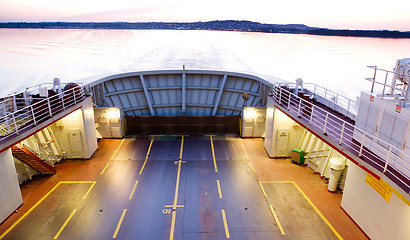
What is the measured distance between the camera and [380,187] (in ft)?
28.3

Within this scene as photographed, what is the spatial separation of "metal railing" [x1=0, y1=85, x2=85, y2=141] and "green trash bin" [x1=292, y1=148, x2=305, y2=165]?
1243 centimetres

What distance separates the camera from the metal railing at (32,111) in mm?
10469

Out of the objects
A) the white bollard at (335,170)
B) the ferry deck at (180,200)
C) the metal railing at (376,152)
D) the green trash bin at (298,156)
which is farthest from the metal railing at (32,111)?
the white bollard at (335,170)

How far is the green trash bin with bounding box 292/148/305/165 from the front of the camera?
14.8 m

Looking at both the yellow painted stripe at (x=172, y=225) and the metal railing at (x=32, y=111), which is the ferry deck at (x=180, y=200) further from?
the metal railing at (x=32, y=111)

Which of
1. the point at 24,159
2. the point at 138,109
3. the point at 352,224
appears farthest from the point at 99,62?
the point at 352,224

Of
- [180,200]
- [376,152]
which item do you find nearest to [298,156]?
[376,152]

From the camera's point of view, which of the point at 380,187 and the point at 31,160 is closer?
the point at 380,187

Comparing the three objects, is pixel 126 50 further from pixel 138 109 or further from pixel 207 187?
pixel 207 187

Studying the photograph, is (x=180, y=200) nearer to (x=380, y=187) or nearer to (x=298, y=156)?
(x=298, y=156)

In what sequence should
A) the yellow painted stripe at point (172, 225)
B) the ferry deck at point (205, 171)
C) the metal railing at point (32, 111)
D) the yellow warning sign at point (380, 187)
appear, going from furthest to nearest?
1. the metal railing at point (32, 111)
2. the yellow painted stripe at point (172, 225)
3. the ferry deck at point (205, 171)
4. the yellow warning sign at point (380, 187)

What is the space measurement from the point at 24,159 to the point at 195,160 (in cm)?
853

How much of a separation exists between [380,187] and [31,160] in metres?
14.7

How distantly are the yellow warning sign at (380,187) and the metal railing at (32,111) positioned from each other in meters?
12.9
